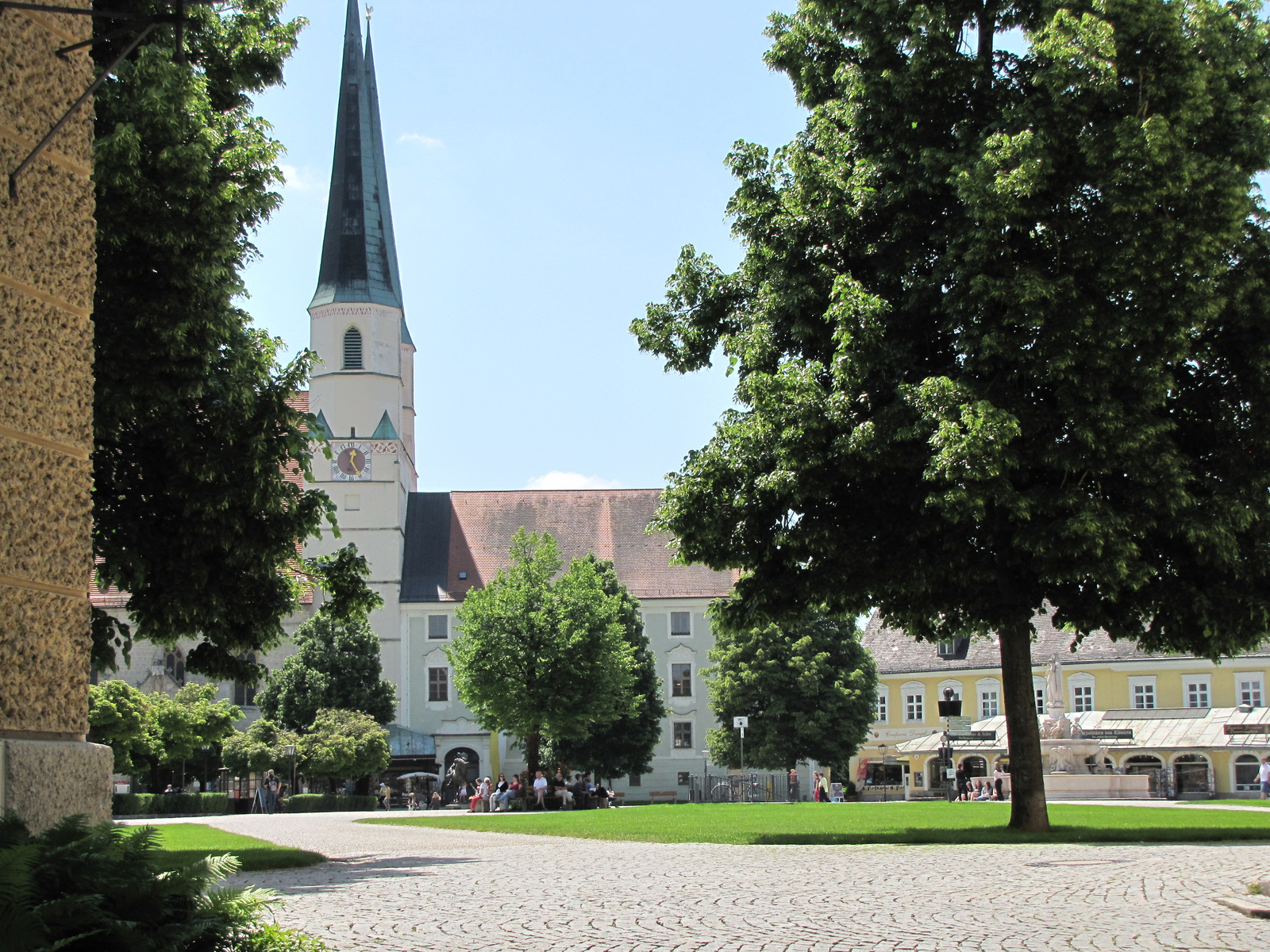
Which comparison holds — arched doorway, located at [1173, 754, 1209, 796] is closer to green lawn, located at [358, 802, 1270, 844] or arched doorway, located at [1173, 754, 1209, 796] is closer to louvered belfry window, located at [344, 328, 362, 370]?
green lawn, located at [358, 802, 1270, 844]

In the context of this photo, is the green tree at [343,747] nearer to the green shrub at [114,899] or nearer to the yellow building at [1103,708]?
the yellow building at [1103,708]

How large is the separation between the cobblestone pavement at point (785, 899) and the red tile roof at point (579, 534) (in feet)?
196

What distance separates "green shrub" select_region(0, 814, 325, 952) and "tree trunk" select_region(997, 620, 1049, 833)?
45.4ft

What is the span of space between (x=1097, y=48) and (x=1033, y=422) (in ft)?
15.3

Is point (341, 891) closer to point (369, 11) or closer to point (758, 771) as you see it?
point (758, 771)

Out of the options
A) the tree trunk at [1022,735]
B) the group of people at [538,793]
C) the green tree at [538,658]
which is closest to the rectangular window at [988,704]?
the green tree at [538,658]

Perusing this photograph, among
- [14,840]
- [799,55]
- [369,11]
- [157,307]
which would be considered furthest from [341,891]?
[369,11]

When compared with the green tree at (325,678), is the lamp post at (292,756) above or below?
below

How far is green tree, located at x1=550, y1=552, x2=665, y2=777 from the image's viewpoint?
60625 mm

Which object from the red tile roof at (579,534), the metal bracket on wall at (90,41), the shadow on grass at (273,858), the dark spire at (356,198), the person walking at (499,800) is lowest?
the person walking at (499,800)

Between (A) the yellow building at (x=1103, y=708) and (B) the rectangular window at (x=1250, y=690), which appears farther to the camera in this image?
(B) the rectangular window at (x=1250, y=690)

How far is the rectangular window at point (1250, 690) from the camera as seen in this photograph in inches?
2461

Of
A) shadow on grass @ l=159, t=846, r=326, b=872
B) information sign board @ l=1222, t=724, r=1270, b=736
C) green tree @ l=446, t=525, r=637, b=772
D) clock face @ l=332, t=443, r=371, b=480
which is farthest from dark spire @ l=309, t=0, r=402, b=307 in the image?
shadow on grass @ l=159, t=846, r=326, b=872

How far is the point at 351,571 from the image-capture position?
63.0ft
